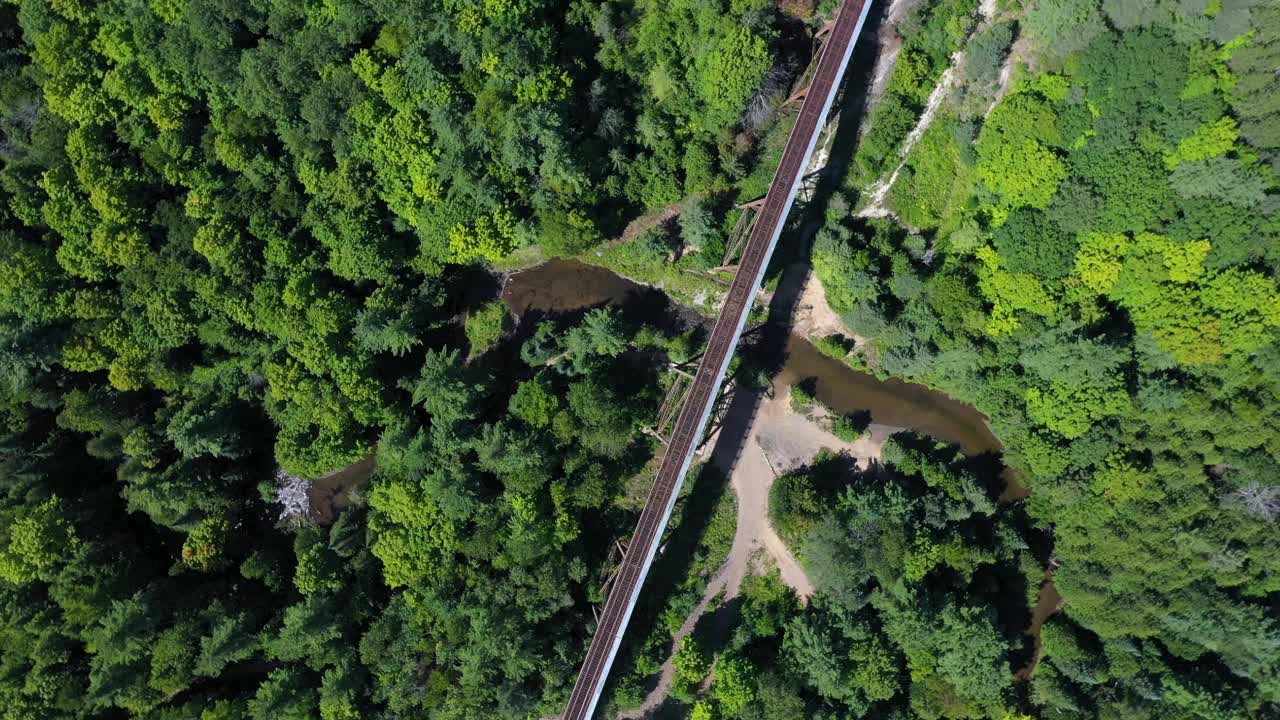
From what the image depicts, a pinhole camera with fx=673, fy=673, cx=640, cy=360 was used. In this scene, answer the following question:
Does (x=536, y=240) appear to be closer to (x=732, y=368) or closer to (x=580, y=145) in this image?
(x=580, y=145)

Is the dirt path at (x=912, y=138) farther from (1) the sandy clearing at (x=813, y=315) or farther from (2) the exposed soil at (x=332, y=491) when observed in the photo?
(2) the exposed soil at (x=332, y=491)

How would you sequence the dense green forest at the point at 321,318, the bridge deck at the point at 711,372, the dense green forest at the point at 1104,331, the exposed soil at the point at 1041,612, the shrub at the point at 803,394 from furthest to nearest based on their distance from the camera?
the shrub at the point at 803,394 < the exposed soil at the point at 1041,612 < the bridge deck at the point at 711,372 < the dense green forest at the point at 321,318 < the dense green forest at the point at 1104,331

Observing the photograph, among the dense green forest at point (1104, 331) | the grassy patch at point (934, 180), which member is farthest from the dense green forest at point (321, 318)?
the dense green forest at point (1104, 331)

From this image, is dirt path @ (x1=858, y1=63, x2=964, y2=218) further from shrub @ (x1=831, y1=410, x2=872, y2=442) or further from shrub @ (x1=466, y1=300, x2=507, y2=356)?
shrub @ (x1=466, y1=300, x2=507, y2=356)

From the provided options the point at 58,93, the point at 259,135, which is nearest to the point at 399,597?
the point at 259,135

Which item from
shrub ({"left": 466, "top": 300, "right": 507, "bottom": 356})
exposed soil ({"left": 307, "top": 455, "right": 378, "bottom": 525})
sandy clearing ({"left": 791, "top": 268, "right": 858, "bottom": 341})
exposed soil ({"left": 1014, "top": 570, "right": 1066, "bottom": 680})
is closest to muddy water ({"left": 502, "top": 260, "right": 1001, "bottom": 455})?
sandy clearing ({"left": 791, "top": 268, "right": 858, "bottom": 341})
